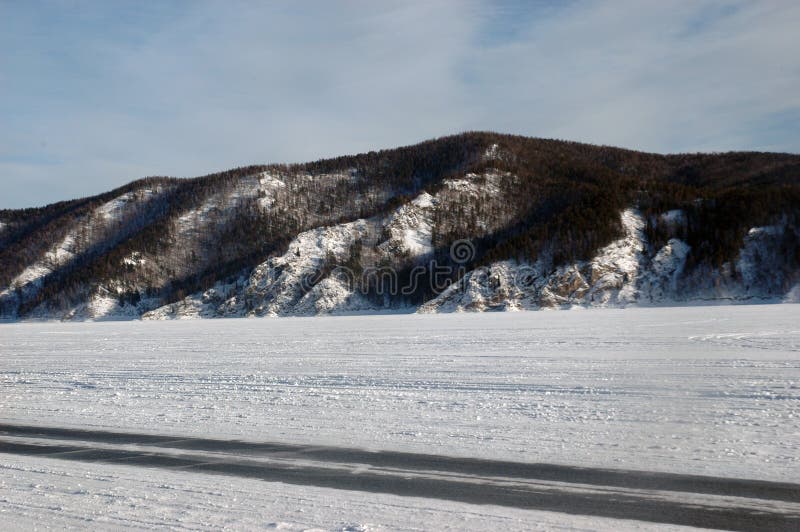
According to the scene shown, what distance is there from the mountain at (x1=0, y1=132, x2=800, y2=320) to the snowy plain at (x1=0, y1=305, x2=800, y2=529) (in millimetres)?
60959

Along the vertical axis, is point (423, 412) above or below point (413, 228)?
below

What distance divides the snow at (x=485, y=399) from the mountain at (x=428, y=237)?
199 feet

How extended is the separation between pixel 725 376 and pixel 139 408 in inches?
492

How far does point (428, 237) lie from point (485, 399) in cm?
9872

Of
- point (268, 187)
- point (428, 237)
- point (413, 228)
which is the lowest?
point (428, 237)

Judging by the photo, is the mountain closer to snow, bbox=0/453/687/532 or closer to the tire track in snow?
the tire track in snow

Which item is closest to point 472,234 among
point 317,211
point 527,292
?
point 527,292

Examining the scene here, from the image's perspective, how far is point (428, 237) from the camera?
368 feet

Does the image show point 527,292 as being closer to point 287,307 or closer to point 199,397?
point 287,307

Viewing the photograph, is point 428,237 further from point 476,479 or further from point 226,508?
point 226,508

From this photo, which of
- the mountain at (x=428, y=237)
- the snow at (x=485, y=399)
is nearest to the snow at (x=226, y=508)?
the snow at (x=485, y=399)

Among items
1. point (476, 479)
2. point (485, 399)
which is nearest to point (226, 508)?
point (476, 479)

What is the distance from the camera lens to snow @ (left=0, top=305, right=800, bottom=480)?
9.68 metres

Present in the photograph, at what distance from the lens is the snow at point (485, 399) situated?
9.68 meters
